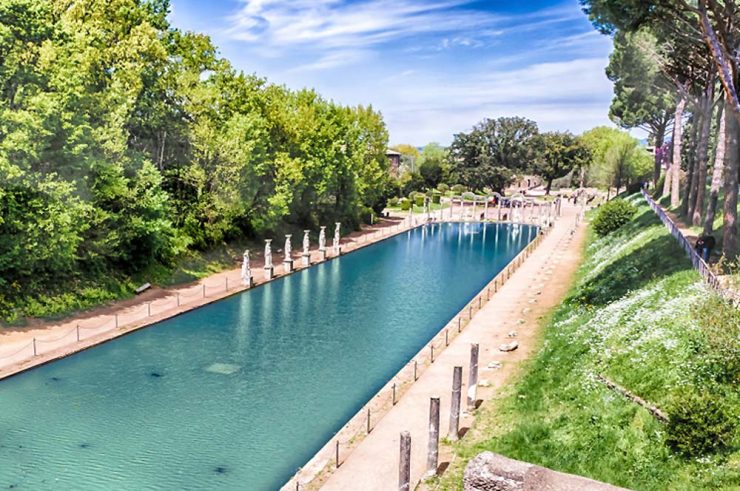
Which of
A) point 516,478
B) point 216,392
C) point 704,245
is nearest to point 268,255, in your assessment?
point 216,392

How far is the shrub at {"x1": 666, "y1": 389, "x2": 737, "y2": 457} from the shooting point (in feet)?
47.8

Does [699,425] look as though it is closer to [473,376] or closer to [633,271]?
[473,376]

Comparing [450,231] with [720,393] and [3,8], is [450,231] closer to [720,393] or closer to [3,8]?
[3,8]

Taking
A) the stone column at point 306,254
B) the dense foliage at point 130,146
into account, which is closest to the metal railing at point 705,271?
the stone column at point 306,254

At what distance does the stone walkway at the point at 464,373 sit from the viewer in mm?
17188

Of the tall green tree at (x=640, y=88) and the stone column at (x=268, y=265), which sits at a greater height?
the tall green tree at (x=640, y=88)

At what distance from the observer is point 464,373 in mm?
24719

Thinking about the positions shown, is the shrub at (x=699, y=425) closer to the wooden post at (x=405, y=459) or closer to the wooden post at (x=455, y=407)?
the wooden post at (x=455, y=407)

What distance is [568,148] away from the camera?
4333 inches

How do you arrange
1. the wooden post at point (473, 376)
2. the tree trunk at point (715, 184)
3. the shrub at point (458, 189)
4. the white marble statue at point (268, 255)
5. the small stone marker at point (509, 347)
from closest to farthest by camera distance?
the wooden post at point (473, 376) < the small stone marker at point (509, 347) < the tree trunk at point (715, 184) < the white marble statue at point (268, 255) < the shrub at point (458, 189)

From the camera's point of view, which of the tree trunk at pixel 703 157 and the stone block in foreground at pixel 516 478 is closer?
the stone block in foreground at pixel 516 478

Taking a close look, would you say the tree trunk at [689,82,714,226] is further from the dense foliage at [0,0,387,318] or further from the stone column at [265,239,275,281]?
the dense foliage at [0,0,387,318]

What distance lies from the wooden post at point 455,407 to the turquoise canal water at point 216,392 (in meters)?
4.76

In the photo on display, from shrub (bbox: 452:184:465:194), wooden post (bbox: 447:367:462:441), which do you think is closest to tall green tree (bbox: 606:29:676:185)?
wooden post (bbox: 447:367:462:441)
